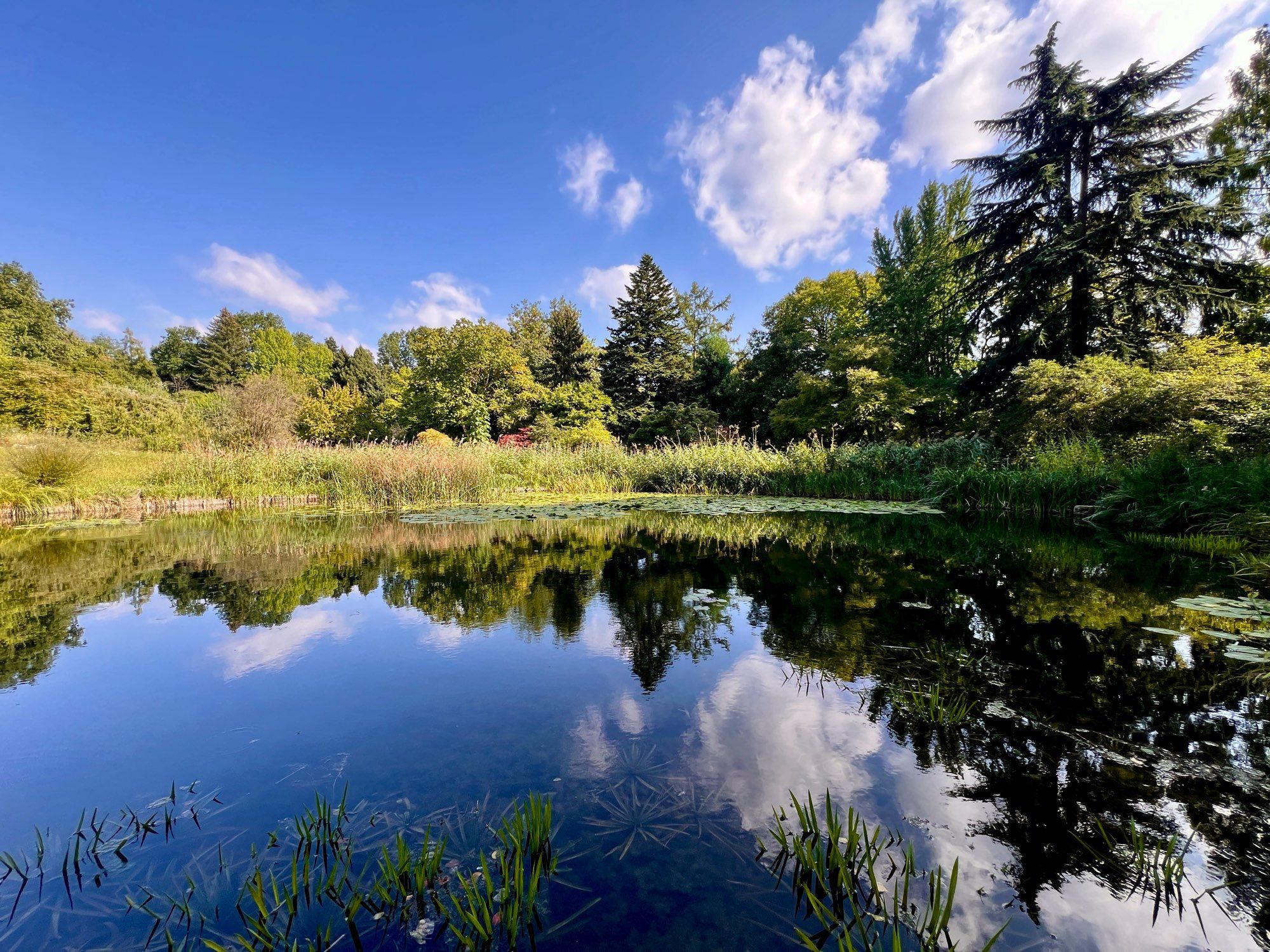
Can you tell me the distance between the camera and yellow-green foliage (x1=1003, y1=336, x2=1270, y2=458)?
7.54m

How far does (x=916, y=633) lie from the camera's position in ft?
11.1

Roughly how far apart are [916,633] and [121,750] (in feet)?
14.1

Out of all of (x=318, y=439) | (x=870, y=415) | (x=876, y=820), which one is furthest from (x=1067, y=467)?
(x=318, y=439)

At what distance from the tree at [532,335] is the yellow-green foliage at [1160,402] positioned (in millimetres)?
20990

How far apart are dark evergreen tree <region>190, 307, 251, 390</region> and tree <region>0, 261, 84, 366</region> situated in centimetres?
660

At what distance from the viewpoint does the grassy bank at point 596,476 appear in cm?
879

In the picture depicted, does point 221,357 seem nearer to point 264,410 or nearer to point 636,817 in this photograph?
point 264,410

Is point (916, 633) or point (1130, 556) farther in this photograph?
point (1130, 556)

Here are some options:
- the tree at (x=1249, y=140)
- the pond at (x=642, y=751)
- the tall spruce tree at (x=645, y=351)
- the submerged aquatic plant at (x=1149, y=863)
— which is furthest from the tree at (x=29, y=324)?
the tree at (x=1249, y=140)

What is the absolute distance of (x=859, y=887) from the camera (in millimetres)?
1444

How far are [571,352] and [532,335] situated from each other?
698cm

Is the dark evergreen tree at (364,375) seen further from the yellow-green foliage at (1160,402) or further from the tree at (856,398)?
the yellow-green foliage at (1160,402)

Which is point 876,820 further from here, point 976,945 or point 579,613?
point 579,613

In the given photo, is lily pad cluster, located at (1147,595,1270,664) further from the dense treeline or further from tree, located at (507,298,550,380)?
tree, located at (507,298,550,380)
